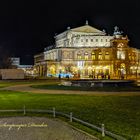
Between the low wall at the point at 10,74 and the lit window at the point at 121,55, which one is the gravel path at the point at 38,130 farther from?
the lit window at the point at 121,55

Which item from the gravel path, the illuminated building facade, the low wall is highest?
the illuminated building facade

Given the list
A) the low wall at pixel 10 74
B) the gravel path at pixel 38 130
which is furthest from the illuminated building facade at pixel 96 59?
the gravel path at pixel 38 130

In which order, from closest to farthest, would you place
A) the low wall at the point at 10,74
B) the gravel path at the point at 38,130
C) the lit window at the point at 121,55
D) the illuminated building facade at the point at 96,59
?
1. the gravel path at the point at 38,130
2. the low wall at the point at 10,74
3. the illuminated building facade at the point at 96,59
4. the lit window at the point at 121,55

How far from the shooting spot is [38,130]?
1588 cm

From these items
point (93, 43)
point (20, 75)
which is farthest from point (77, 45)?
point (20, 75)

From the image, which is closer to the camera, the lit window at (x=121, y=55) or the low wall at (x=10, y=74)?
the low wall at (x=10, y=74)

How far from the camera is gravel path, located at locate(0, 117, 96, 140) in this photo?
1436 centimetres

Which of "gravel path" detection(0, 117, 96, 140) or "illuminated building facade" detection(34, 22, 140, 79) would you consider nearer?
"gravel path" detection(0, 117, 96, 140)

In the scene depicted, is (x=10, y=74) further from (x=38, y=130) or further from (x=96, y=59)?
(x=38, y=130)

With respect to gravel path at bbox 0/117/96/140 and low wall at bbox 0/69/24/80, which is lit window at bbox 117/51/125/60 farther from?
gravel path at bbox 0/117/96/140

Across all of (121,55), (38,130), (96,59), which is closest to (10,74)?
(96,59)

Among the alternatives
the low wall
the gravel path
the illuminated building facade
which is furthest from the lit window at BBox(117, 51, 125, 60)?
the gravel path

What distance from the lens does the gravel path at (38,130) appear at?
14359mm

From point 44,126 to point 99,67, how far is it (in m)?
125
